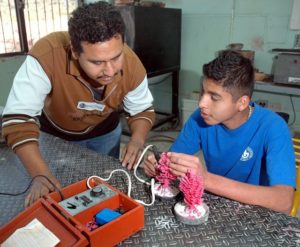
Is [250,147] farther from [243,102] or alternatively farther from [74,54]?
[74,54]

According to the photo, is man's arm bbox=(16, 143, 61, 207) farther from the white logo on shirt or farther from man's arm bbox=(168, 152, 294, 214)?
the white logo on shirt

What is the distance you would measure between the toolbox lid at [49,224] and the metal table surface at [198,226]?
5.9 inches

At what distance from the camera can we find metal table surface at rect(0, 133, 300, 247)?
80 centimetres

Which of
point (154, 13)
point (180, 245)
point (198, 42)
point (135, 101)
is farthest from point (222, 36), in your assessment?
point (180, 245)

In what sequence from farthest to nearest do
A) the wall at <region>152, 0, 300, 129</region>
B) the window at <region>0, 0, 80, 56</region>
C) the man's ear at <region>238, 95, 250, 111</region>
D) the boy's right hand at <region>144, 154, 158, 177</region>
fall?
the window at <region>0, 0, 80, 56</region>
the wall at <region>152, 0, 300, 129</region>
the man's ear at <region>238, 95, 250, 111</region>
the boy's right hand at <region>144, 154, 158, 177</region>

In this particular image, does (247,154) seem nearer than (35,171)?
No

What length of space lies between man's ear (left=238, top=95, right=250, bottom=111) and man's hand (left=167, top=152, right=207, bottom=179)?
1.19 ft

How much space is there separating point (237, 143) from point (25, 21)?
2946mm

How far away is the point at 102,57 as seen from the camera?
3.58ft

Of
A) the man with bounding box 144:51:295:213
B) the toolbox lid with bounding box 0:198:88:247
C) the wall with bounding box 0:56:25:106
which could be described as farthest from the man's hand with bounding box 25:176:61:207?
the wall with bounding box 0:56:25:106

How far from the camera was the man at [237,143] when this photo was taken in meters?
0.95

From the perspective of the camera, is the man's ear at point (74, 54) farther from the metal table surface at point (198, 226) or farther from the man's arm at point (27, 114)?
the metal table surface at point (198, 226)

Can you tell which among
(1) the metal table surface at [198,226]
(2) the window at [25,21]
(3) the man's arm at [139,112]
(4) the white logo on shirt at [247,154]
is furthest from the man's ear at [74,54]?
(2) the window at [25,21]

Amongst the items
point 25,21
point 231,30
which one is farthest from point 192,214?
point 25,21
